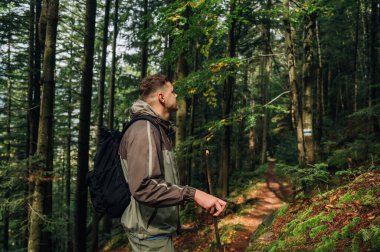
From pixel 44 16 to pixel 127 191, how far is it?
6157 mm

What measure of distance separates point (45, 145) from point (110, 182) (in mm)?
4335

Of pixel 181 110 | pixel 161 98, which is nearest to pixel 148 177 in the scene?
pixel 161 98

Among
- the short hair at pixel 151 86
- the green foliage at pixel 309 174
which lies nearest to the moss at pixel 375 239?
the green foliage at pixel 309 174

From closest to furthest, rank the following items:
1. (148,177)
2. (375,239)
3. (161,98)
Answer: (148,177), (161,98), (375,239)

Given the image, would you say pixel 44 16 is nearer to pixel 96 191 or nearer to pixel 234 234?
pixel 96 191

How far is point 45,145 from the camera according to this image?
6352mm

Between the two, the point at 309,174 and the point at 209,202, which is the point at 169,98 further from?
the point at 309,174

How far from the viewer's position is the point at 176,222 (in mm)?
2758

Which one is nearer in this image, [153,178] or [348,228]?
[153,178]

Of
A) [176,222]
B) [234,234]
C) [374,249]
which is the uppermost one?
[176,222]

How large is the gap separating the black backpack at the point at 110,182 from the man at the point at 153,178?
0.19 feet

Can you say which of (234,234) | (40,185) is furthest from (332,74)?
(40,185)

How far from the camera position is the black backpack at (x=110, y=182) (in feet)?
8.55

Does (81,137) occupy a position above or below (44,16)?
below
